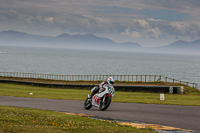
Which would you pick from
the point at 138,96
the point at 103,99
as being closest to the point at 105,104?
the point at 103,99

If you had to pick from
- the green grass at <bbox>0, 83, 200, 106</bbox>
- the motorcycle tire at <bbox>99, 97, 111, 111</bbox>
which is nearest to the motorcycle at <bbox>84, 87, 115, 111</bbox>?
the motorcycle tire at <bbox>99, 97, 111, 111</bbox>

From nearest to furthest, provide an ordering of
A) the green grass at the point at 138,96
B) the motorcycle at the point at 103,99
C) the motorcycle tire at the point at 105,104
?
the motorcycle at the point at 103,99 → the motorcycle tire at the point at 105,104 → the green grass at the point at 138,96

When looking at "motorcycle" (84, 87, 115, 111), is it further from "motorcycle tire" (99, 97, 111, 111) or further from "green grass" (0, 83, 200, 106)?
"green grass" (0, 83, 200, 106)

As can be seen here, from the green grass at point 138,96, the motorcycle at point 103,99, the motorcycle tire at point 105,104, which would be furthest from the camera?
the green grass at point 138,96


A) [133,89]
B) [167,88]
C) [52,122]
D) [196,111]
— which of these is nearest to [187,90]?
[167,88]

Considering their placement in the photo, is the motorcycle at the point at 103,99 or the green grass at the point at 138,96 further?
the green grass at the point at 138,96

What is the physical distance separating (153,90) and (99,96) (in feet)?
70.4

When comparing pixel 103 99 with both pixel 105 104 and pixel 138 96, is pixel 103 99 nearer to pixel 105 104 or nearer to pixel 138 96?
pixel 105 104

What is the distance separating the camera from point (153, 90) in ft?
125

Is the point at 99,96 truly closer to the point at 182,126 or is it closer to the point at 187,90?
the point at 182,126

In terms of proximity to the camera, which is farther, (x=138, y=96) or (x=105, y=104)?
(x=138, y=96)

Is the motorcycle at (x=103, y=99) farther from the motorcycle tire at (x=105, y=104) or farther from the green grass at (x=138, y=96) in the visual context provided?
the green grass at (x=138, y=96)

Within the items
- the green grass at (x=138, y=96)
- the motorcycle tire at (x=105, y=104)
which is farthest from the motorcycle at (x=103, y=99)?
the green grass at (x=138, y=96)

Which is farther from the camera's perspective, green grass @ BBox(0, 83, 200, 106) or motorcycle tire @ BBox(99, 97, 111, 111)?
green grass @ BBox(0, 83, 200, 106)
